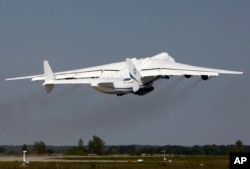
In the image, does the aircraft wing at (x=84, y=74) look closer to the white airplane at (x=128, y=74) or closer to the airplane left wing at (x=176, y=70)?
the white airplane at (x=128, y=74)

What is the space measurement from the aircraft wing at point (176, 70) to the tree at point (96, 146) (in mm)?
33977

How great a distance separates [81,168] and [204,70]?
1664cm

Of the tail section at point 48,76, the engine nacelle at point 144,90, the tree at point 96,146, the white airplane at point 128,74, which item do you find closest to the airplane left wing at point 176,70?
the white airplane at point 128,74

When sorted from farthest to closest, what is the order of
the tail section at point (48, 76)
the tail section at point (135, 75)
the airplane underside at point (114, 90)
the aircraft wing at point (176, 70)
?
the aircraft wing at point (176, 70)
the tail section at point (135, 75)
the airplane underside at point (114, 90)
the tail section at point (48, 76)

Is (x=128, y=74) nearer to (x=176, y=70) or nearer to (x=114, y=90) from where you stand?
(x=114, y=90)

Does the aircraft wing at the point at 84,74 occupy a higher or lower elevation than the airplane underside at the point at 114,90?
higher

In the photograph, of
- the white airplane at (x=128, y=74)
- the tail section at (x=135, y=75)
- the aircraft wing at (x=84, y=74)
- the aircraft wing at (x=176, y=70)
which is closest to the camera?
the white airplane at (x=128, y=74)

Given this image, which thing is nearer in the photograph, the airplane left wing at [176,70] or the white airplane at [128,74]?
the white airplane at [128,74]

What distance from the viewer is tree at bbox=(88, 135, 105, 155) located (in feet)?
342

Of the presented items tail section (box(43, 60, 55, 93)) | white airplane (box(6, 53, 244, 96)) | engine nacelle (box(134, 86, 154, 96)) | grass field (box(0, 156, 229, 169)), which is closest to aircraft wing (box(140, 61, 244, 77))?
white airplane (box(6, 53, 244, 96))

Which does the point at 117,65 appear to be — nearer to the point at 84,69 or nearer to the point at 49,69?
the point at 84,69

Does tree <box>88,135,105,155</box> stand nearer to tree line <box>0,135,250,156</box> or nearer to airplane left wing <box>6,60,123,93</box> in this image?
tree line <box>0,135,250,156</box>

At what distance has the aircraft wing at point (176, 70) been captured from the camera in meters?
67.4

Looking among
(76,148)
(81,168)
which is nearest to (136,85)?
(81,168)
